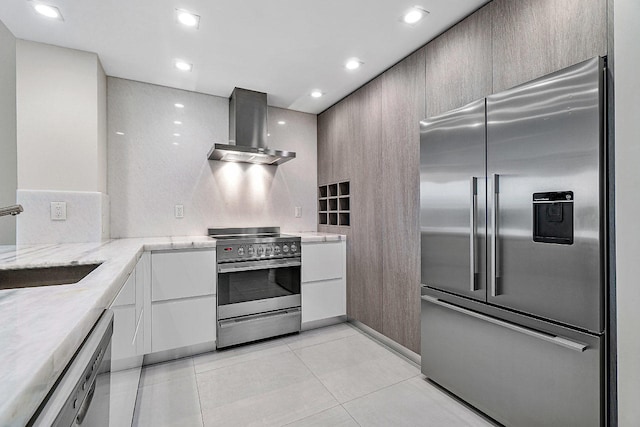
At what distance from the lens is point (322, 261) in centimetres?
313

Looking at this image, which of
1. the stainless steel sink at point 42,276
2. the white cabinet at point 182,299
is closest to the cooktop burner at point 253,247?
the white cabinet at point 182,299

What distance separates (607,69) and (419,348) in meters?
1.95

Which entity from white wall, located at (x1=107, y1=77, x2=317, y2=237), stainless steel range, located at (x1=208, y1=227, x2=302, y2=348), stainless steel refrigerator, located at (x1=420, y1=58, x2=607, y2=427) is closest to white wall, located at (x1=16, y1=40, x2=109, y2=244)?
white wall, located at (x1=107, y1=77, x2=317, y2=237)

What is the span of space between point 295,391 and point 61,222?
2.13 metres

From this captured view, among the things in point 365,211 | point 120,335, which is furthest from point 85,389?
point 365,211

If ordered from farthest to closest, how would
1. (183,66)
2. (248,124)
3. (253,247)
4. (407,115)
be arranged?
(248,124) < (253,247) < (183,66) < (407,115)

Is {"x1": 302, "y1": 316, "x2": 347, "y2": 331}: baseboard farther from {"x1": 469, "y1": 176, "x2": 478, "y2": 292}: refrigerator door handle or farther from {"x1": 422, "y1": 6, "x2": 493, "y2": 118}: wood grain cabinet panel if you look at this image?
{"x1": 422, "y1": 6, "x2": 493, "y2": 118}: wood grain cabinet panel

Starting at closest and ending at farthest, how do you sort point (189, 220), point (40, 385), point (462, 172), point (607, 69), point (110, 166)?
point (40, 385)
point (607, 69)
point (462, 172)
point (110, 166)
point (189, 220)

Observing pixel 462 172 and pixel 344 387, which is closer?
pixel 462 172

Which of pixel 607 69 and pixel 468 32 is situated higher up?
pixel 468 32

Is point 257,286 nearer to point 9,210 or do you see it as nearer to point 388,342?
point 388,342

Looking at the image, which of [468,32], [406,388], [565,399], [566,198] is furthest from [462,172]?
[406,388]

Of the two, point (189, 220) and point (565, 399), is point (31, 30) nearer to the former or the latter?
point (189, 220)

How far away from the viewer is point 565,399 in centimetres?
136
